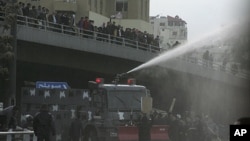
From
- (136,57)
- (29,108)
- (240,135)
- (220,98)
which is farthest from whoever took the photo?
(136,57)

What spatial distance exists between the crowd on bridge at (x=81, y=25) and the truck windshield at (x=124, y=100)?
7197 mm

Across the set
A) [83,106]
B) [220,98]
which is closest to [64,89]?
[83,106]

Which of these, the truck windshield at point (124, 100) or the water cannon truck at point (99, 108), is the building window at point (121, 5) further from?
the truck windshield at point (124, 100)

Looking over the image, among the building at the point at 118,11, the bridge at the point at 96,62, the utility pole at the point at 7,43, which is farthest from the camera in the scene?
the building at the point at 118,11

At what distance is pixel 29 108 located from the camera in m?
22.7

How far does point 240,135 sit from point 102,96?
19502 mm

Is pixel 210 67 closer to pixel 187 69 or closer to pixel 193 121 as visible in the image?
pixel 187 69

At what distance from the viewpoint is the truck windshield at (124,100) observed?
78.6ft

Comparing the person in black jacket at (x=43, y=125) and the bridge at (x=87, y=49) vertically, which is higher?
the bridge at (x=87, y=49)

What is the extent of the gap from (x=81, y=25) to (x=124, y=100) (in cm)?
1094

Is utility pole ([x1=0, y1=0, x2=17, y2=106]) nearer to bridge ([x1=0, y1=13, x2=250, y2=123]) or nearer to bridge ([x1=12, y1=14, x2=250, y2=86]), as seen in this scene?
bridge ([x1=12, y1=14, x2=250, y2=86])

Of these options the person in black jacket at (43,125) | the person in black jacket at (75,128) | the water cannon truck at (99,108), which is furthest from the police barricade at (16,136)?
the water cannon truck at (99,108)

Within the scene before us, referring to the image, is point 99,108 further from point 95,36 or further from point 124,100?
point 95,36

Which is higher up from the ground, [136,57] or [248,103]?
[136,57]
